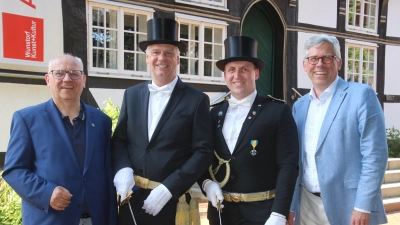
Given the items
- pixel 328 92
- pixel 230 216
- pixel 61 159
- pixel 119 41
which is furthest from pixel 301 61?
pixel 61 159

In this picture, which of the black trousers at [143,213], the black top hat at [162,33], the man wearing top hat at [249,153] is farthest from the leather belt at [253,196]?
the black top hat at [162,33]

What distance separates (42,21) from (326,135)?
508 cm

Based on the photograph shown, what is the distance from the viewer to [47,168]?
7.54 feet

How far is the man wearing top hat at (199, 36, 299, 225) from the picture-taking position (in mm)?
2436

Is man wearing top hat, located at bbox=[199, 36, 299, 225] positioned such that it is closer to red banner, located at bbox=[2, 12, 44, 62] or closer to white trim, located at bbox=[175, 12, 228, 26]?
red banner, located at bbox=[2, 12, 44, 62]

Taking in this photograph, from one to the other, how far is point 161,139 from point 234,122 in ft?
1.61

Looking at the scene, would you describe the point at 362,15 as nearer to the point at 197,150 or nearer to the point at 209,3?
the point at 209,3

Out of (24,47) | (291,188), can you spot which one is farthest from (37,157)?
(24,47)

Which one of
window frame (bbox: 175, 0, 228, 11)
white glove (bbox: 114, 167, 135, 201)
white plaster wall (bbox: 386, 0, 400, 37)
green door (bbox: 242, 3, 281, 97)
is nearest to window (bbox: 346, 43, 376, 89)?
white plaster wall (bbox: 386, 0, 400, 37)

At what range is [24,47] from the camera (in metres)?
5.99

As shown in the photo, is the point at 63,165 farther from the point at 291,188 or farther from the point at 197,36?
the point at 197,36

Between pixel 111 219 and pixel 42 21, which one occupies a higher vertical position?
pixel 42 21

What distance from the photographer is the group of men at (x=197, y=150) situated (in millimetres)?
2332

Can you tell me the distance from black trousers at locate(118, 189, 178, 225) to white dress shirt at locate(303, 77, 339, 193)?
90 cm
